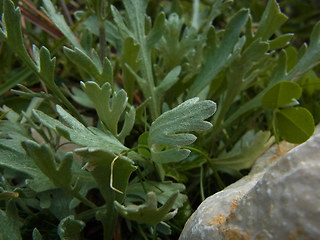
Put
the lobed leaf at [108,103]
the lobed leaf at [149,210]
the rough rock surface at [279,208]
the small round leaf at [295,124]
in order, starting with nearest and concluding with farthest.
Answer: the rough rock surface at [279,208] → the lobed leaf at [149,210] → the lobed leaf at [108,103] → the small round leaf at [295,124]

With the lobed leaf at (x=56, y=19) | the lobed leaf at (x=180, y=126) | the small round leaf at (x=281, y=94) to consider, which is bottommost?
the small round leaf at (x=281, y=94)

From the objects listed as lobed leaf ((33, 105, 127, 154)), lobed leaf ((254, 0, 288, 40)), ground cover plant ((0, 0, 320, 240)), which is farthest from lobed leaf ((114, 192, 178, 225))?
lobed leaf ((254, 0, 288, 40))

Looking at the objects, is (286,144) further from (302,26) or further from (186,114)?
(302,26)

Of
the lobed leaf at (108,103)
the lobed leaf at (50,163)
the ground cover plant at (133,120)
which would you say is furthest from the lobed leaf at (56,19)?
the lobed leaf at (50,163)

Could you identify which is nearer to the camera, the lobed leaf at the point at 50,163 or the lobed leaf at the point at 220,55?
the lobed leaf at the point at 50,163

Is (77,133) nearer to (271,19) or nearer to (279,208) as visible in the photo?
(279,208)

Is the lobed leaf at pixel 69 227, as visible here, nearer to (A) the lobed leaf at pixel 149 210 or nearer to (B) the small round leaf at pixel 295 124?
(A) the lobed leaf at pixel 149 210

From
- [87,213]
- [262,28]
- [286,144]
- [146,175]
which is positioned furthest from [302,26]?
[87,213]

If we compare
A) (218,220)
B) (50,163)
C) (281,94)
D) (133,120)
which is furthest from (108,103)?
(281,94)
